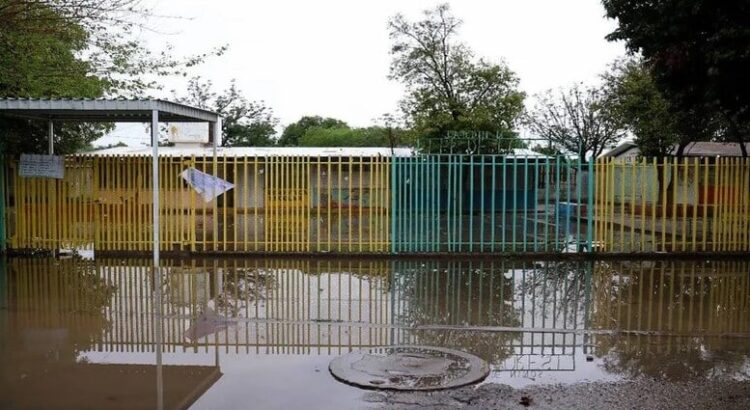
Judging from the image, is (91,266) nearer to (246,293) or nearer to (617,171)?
(246,293)

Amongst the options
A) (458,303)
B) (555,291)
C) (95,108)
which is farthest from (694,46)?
(95,108)

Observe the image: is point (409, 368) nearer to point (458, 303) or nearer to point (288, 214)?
point (458, 303)

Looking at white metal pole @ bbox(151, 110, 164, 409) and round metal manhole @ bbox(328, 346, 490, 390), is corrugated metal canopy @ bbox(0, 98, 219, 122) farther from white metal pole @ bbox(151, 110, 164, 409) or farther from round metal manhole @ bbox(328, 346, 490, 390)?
round metal manhole @ bbox(328, 346, 490, 390)

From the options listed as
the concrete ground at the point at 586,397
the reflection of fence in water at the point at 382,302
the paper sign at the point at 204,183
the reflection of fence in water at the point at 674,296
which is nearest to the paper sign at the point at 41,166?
the reflection of fence in water at the point at 382,302

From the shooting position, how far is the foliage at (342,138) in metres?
50.5

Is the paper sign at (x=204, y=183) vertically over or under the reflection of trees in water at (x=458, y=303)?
over

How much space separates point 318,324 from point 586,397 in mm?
3306

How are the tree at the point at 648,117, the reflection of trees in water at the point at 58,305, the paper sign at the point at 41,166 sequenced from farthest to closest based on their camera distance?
the tree at the point at 648,117, the paper sign at the point at 41,166, the reflection of trees in water at the point at 58,305

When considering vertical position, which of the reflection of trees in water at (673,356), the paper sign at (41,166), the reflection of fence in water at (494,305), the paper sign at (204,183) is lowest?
the reflection of trees in water at (673,356)

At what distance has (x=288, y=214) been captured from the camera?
13.4 meters

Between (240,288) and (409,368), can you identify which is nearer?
(409,368)

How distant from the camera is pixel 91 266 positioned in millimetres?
11789

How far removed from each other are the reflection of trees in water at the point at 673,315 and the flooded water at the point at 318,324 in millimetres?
29

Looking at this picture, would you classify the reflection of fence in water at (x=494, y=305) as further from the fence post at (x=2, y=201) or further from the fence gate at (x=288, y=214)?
the fence post at (x=2, y=201)
